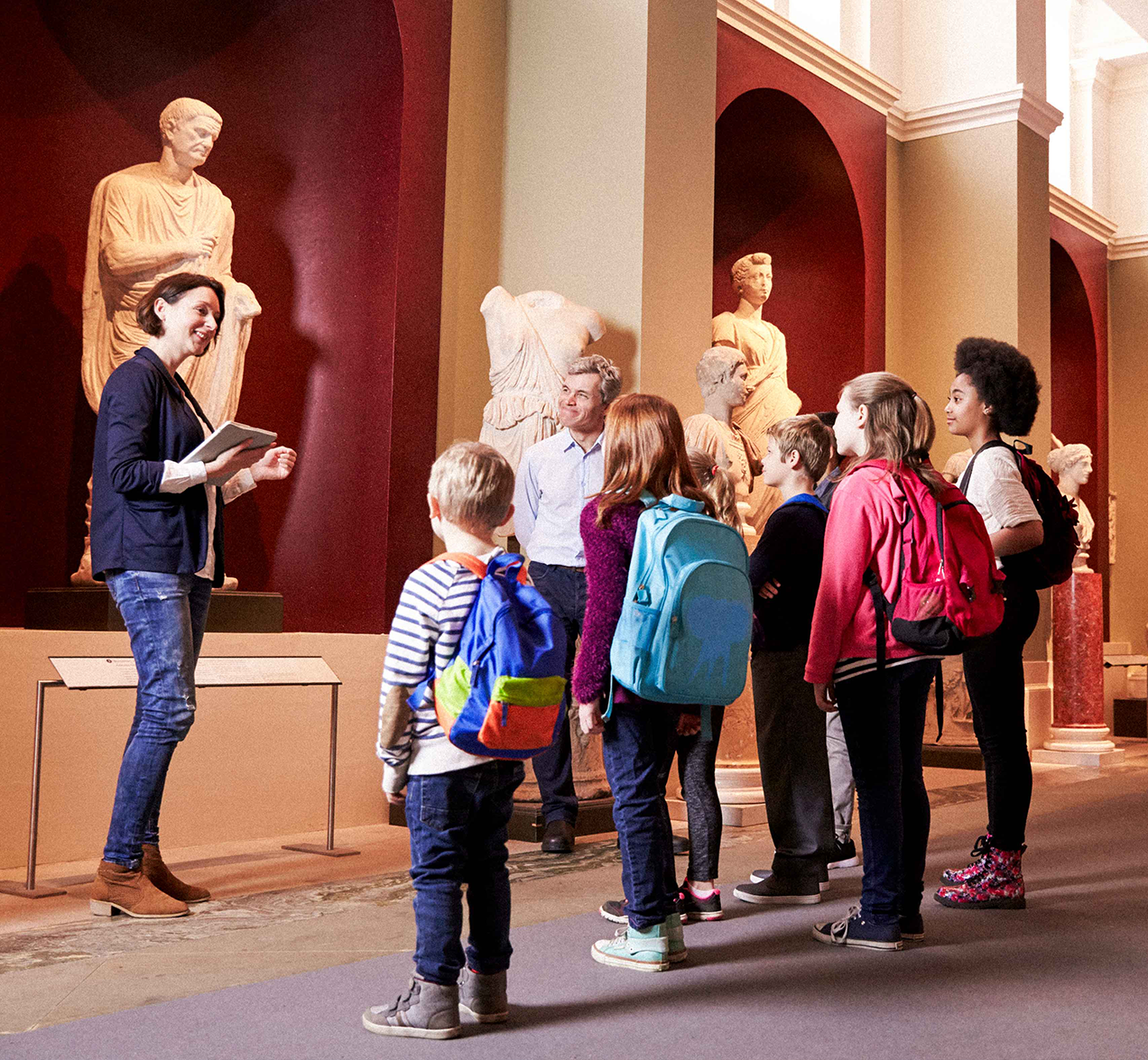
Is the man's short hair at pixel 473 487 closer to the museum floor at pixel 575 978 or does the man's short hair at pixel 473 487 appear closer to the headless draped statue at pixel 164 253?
the museum floor at pixel 575 978

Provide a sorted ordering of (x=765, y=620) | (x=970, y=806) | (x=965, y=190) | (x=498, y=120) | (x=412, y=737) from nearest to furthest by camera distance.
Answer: (x=412, y=737) → (x=765, y=620) → (x=970, y=806) → (x=498, y=120) → (x=965, y=190)

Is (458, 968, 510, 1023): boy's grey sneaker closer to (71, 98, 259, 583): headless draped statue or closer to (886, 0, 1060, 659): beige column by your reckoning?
(71, 98, 259, 583): headless draped statue

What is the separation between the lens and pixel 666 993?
274 centimetres

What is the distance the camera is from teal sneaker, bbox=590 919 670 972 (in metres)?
2.91

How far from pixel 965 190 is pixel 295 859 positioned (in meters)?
7.57

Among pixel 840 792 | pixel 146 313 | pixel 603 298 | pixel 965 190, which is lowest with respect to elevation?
pixel 840 792

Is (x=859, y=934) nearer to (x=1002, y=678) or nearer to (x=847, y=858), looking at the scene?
(x=1002, y=678)

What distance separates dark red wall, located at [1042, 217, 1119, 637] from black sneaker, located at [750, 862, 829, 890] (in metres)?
9.54

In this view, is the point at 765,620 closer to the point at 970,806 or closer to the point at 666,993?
the point at 666,993

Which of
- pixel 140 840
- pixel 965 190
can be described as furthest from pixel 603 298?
pixel 965 190

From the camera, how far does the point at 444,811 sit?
7.93 ft

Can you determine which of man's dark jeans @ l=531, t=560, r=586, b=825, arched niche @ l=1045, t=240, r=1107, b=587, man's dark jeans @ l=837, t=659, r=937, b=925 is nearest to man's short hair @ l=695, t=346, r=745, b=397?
man's dark jeans @ l=531, t=560, r=586, b=825

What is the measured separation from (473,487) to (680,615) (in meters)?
0.60

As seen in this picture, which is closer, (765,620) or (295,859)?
(765,620)
